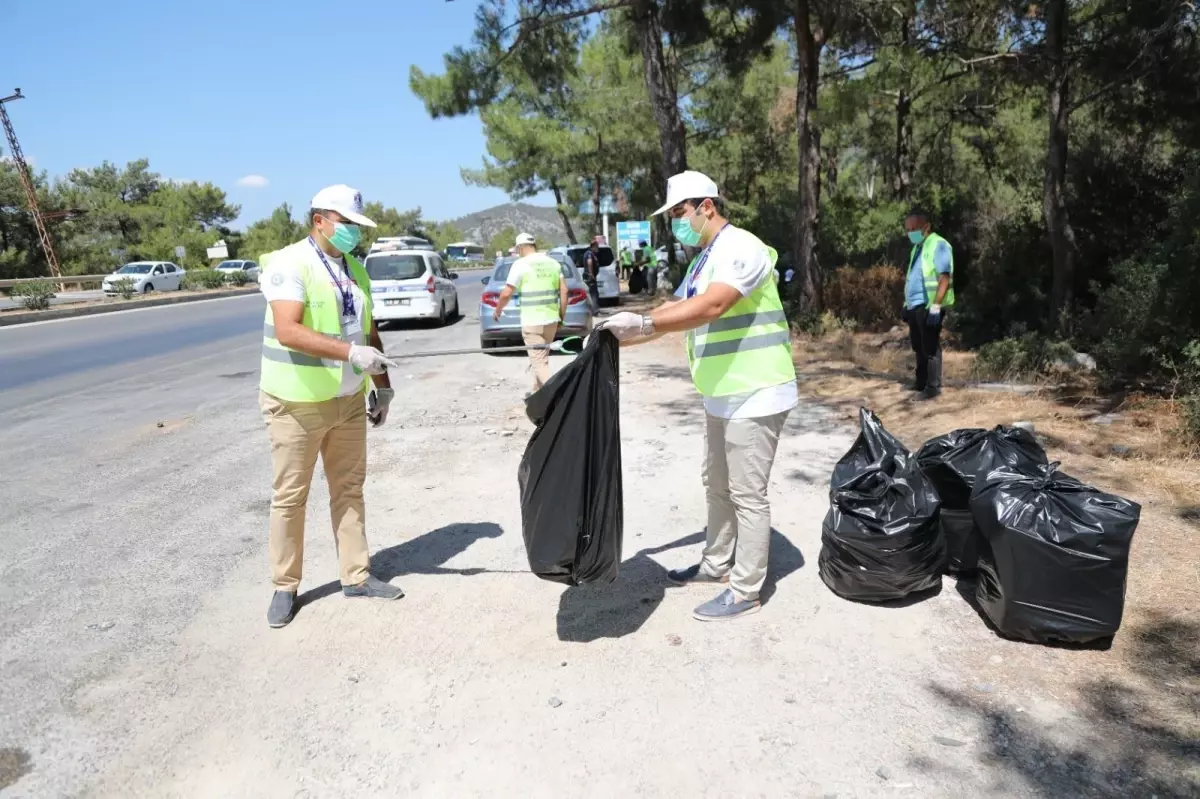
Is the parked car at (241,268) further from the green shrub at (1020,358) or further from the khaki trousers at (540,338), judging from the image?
the green shrub at (1020,358)

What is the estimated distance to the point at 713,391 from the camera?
3.40m

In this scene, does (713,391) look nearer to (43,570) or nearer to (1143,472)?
(1143,472)

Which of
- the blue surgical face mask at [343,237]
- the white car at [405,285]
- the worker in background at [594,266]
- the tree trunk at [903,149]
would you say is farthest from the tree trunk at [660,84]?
the blue surgical face mask at [343,237]

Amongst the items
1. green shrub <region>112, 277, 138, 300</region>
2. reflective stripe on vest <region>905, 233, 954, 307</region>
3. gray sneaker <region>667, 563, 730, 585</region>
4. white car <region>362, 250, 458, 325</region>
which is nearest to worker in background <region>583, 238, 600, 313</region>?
white car <region>362, 250, 458, 325</region>

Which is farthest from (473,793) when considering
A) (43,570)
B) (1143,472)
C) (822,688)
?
(1143,472)

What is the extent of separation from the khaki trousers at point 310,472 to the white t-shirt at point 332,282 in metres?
0.12

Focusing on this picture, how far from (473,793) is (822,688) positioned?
1.30 meters

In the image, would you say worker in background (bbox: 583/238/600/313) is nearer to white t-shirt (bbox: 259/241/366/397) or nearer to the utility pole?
white t-shirt (bbox: 259/241/366/397)

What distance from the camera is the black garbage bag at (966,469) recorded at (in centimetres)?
363

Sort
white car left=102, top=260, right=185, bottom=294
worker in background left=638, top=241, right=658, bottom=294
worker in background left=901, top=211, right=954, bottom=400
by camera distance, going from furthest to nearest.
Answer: white car left=102, top=260, right=185, bottom=294 < worker in background left=638, top=241, right=658, bottom=294 < worker in background left=901, top=211, right=954, bottom=400

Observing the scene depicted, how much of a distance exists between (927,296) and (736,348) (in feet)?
15.2

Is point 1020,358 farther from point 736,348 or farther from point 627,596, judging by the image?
point 627,596

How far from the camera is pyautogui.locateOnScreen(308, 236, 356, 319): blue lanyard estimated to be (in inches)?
138

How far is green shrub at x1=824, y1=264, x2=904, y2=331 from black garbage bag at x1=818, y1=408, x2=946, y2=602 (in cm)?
1000
